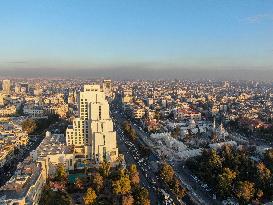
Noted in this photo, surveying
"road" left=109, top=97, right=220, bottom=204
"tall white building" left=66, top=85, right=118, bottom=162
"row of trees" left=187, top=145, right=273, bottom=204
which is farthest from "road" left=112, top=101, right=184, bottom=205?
"row of trees" left=187, top=145, right=273, bottom=204

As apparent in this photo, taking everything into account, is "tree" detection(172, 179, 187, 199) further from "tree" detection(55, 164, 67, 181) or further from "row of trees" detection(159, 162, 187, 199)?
"tree" detection(55, 164, 67, 181)

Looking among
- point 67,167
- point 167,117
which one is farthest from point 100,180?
point 167,117

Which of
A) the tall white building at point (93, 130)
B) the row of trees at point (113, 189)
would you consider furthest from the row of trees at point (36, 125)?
the row of trees at point (113, 189)

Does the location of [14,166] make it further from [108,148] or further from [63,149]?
[108,148]

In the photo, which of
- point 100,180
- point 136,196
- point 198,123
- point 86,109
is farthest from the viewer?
point 198,123

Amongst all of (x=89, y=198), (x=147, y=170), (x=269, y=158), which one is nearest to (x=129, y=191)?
(x=89, y=198)
